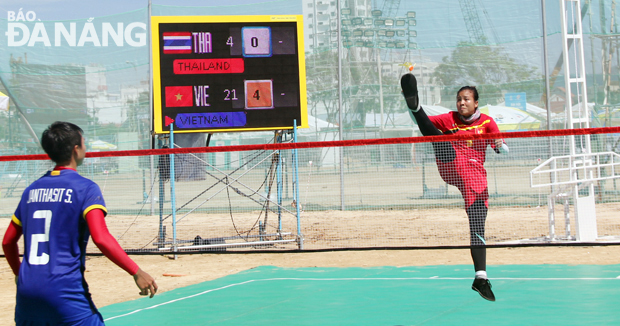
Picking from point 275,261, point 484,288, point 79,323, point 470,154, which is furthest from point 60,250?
point 275,261

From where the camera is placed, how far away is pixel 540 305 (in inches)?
238

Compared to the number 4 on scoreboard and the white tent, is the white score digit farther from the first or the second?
the white tent

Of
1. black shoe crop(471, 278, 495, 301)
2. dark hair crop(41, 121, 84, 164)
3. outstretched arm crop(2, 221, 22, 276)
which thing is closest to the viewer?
dark hair crop(41, 121, 84, 164)

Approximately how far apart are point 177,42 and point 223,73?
90 cm

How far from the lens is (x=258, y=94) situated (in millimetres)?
10266

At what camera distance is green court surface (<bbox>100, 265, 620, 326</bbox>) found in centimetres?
572

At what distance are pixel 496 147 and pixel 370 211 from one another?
28.0ft

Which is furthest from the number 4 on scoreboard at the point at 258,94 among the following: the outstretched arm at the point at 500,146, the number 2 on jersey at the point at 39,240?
the number 2 on jersey at the point at 39,240

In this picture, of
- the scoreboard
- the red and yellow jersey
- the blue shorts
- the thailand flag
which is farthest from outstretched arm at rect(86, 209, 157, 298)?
the thailand flag

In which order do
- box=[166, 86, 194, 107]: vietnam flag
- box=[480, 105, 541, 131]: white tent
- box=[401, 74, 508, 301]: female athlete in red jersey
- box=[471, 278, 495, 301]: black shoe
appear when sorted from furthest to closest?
1. box=[480, 105, 541, 131]: white tent
2. box=[166, 86, 194, 107]: vietnam flag
3. box=[401, 74, 508, 301]: female athlete in red jersey
4. box=[471, 278, 495, 301]: black shoe

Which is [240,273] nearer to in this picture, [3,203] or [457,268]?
[457,268]

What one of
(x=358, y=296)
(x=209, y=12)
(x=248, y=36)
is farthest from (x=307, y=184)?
(x=358, y=296)

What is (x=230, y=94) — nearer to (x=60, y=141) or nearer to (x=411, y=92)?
(x=411, y=92)

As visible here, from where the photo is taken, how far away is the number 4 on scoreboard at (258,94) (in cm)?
1022
